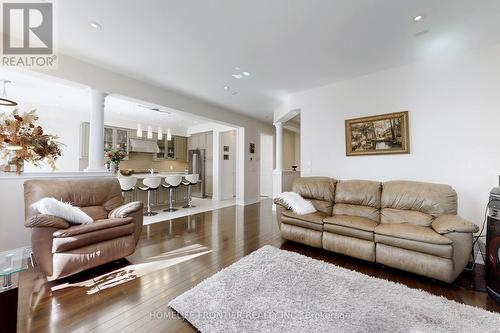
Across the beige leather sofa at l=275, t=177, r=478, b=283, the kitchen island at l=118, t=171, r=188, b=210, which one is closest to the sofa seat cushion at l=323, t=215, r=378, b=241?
the beige leather sofa at l=275, t=177, r=478, b=283

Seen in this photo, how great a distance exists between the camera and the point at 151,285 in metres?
2.00

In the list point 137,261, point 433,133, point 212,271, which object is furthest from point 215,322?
point 433,133

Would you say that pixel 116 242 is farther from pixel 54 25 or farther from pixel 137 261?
pixel 54 25

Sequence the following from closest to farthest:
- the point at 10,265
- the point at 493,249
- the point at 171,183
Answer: the point at 10,265, the point at 493,249, the point at 171,183

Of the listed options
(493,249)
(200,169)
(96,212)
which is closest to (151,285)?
(96,212)

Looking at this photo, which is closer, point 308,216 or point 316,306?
point 316,306

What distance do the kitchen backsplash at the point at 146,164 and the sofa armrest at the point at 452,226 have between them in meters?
7.50

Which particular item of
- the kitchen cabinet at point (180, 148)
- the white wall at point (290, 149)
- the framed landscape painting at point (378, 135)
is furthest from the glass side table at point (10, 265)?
the white wall at point (290, 149)

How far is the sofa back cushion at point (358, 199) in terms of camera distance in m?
2.95

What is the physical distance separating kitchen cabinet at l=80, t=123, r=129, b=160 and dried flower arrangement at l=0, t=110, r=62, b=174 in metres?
3.58

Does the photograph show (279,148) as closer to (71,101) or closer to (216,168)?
(216,168)

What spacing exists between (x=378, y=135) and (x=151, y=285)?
149 inches

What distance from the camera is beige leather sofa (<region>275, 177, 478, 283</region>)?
6.55ft

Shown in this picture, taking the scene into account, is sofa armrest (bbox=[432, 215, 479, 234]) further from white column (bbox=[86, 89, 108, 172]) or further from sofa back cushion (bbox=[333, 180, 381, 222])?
white column (bbox=[86, 89, 108, 172])
